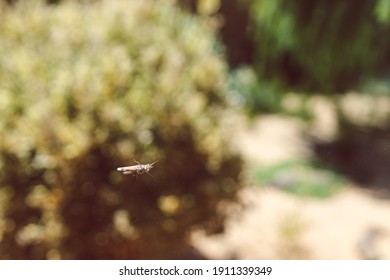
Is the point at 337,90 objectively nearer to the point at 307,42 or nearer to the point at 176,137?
the point at 307,42

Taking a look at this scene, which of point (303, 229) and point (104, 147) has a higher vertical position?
point (303, 229)

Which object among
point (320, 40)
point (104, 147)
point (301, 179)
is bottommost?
point (104, 147)

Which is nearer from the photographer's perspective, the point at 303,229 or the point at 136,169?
the point at 136,169

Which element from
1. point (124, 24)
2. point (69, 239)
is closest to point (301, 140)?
point (124, 24)

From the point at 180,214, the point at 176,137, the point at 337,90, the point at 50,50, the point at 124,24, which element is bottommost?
the point at 180,214

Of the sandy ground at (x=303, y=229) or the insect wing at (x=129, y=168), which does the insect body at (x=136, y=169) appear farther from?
the sandy ground at (x=303, y=229)

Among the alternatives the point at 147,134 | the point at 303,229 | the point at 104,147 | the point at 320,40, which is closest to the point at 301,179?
the point at 303,229

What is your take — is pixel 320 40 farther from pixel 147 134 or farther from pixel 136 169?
pixel 136 169

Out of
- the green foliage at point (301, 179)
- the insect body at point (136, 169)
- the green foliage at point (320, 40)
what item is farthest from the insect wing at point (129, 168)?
the green foliage at point (301, 179)
